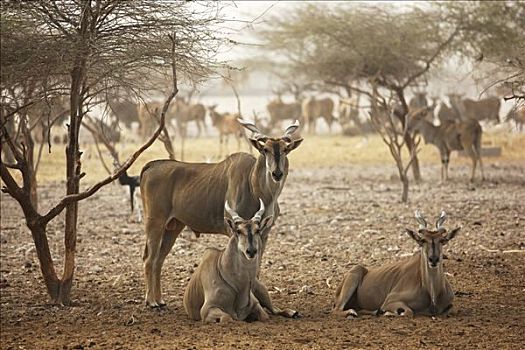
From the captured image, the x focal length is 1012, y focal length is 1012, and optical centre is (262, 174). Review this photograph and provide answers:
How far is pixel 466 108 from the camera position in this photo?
29.4 m

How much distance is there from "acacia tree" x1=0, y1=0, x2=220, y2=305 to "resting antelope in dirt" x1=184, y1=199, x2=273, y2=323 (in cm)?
116

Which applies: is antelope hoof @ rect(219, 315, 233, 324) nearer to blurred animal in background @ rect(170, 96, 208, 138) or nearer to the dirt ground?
the dirt ground

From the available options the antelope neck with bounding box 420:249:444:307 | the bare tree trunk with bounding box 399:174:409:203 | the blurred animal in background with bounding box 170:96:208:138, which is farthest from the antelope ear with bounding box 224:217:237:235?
the blurred animal in background with bounding box 170:96:208:138

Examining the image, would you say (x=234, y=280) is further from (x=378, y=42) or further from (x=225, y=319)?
(x=378, y=42)

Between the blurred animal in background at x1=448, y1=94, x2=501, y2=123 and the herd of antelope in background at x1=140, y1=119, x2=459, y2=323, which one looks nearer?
the herd of antelope in background at x1=140, y1=119, x2=459, y2=323

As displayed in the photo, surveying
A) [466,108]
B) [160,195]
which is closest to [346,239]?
[160,195]

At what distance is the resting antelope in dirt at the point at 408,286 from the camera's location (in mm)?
8109

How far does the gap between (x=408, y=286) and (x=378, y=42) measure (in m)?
12.2

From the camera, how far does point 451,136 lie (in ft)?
68.1

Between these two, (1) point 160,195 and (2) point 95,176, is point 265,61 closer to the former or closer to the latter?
(2) point 95,176

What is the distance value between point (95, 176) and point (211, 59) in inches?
535

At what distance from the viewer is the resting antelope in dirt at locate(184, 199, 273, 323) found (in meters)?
8.00

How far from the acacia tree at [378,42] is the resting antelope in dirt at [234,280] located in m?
11.6

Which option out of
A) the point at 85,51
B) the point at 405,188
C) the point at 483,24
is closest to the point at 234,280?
the point at 85,51
